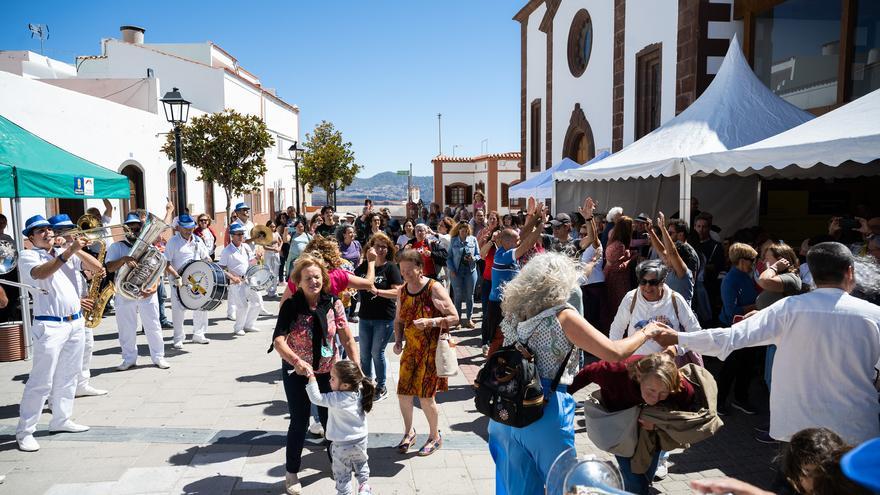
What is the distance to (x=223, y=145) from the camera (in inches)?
734

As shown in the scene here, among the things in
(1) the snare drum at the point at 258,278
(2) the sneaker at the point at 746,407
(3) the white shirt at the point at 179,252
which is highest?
(3) the white shirt at the point at 179,252

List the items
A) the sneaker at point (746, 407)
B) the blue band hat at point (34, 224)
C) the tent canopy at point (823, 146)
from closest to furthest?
the blue band hat at point (34, 224), the tent canopy at point (823, 146), the sneaker at point (746, 407)

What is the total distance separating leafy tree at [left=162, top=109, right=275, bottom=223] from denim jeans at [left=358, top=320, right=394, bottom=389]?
13.9 meters

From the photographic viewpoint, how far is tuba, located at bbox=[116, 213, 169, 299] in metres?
6.73

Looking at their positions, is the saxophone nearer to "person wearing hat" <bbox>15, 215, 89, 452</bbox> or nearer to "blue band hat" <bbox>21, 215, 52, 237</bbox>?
"person wearing hat" <bbox>15, 215, 89, 452</bbox>

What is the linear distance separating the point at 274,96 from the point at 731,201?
103 feet

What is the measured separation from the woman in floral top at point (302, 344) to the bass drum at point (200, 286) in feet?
12.9

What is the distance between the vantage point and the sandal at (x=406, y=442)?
Answer: 482cm

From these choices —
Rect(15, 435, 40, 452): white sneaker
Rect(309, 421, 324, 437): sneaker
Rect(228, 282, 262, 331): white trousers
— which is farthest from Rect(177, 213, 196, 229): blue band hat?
Rect(309, 421, 324, 437): sneaker

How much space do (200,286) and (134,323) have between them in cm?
95

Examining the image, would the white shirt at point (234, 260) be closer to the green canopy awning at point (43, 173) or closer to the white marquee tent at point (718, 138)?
the green canopy awning at point (43, 173)

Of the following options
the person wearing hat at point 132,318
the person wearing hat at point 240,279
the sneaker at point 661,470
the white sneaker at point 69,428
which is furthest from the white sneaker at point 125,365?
the sneaker at point 661,470

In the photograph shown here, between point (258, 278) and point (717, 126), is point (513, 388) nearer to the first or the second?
point (258, 278)

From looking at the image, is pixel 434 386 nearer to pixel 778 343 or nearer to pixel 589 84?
pixel 778 343
